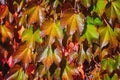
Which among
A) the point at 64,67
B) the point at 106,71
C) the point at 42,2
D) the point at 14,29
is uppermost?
the point at 42,2

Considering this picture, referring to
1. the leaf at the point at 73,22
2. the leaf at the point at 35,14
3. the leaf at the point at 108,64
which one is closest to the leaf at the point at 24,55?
the leaf at the point at 35,14

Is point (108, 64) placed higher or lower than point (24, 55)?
lower

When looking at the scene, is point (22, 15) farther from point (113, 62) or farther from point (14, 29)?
point (113, 62)

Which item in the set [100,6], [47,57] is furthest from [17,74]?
[100,6]

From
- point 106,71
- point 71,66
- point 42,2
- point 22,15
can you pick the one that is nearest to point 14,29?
point 22,15

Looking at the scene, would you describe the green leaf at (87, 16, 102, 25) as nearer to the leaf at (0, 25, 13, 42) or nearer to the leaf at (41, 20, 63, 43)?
the leaf at (41, 20, 63, 43)

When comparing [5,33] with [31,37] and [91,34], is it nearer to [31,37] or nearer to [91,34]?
[31,37]

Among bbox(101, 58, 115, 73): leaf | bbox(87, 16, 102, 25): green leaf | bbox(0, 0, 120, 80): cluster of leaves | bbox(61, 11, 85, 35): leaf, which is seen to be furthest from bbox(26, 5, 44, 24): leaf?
bbox(101, 58, 115, 73): leaf
